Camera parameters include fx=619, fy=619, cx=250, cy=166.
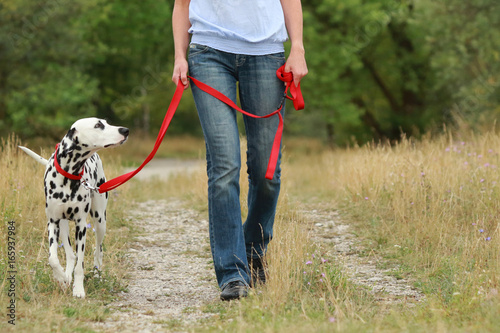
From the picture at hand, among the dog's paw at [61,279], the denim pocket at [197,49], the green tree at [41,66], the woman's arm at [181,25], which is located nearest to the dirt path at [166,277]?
the dog's paw at [61,279]

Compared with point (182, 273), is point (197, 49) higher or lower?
higher

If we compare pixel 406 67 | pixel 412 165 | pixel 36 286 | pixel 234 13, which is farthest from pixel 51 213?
pixel 406 67

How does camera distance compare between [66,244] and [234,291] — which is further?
[66,244]

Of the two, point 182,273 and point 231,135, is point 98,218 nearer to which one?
point 182,273

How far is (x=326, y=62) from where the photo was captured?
63.6 ft

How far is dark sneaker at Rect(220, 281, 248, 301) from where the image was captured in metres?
3.81

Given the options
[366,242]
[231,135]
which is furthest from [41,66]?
[231,135]

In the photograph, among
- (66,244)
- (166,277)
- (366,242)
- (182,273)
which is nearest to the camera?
(66,244)

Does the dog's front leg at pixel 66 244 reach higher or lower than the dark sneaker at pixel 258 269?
higher

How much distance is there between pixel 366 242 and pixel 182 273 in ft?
6.09

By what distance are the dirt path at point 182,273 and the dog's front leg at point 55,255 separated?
15.2 inches

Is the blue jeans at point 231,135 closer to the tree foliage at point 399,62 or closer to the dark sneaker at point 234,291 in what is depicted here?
the dark sneaker at point 234,291

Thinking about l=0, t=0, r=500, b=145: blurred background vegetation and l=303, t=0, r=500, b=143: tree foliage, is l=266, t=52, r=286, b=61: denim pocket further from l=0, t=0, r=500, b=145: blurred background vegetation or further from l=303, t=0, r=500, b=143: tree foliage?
l=303, t=0, r=500, b=143: tree foliage

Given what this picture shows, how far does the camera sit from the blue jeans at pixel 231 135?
3.80 m
